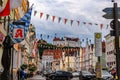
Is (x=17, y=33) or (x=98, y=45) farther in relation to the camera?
(x=17, y=33)

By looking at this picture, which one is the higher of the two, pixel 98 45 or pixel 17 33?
pixel 17 33

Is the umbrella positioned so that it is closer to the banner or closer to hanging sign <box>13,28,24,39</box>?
the banner

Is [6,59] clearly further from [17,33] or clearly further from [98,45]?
[17,33]

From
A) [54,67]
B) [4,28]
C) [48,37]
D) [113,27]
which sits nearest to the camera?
[113,27]

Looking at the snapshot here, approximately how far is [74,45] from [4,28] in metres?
64.9

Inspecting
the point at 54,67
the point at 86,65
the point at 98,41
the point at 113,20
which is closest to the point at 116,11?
the point at 113,20

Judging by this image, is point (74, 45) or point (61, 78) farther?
point (74, 45)

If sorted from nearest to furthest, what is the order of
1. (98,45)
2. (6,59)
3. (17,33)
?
(6,59) → (98,45) → (17,33)

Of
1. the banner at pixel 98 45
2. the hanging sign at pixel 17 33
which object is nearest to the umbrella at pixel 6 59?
the banner at pixel 98 45

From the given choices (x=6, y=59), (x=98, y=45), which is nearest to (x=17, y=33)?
(x=98, y=45)

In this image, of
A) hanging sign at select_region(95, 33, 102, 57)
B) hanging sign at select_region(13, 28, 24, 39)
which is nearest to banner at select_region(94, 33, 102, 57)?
hanging sign at select_region(95, 33, 102, 57)

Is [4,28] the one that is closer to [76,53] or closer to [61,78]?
[61,78]

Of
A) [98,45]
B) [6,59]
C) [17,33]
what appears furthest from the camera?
[17,33]

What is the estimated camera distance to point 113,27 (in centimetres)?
1533
